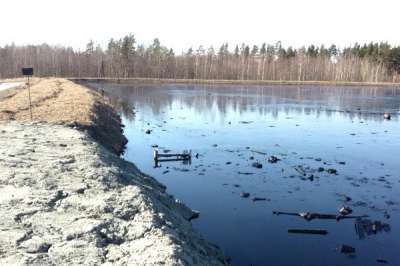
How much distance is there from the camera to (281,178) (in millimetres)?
23344

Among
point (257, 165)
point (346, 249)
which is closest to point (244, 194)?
point (257, 165)

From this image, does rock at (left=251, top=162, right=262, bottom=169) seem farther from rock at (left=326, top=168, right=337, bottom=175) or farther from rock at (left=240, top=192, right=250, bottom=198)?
rock at (left=240, top=192, right=250, bottom=198)

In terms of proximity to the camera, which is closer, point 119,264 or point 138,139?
point 119,264

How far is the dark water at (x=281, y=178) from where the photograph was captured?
1493 centimetres

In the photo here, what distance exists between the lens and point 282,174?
24.1 metres

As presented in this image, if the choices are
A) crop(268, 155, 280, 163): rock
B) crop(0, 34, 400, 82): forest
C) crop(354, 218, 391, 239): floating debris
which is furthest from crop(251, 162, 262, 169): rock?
crop(0, 34, 400, 82): forest

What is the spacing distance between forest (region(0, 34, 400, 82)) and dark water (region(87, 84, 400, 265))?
89347 millimetres

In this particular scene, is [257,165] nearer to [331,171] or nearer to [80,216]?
[331,171]

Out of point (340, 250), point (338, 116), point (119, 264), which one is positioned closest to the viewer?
point (119, 264)

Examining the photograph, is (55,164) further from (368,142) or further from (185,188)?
(368,142)

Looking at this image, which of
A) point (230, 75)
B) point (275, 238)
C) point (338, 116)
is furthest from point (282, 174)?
point (230, 75)

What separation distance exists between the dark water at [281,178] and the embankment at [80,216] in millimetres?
2270

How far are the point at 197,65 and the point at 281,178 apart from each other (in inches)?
4687

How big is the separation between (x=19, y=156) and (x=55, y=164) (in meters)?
1.79
